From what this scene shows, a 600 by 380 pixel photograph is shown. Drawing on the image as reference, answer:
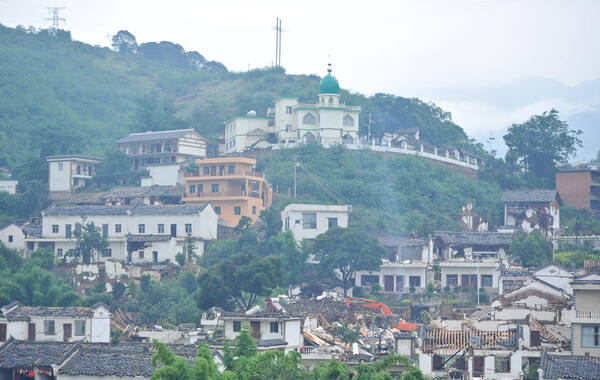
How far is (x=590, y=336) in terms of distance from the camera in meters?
37.3

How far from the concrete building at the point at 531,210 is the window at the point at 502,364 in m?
29.6

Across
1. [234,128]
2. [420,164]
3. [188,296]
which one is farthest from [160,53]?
[188,296]

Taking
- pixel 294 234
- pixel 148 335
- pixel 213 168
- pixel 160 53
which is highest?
pixel 160 53

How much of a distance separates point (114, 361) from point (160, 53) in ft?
317

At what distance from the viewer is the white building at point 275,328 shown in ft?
131

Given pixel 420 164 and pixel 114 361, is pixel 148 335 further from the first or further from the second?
pixel 420 164

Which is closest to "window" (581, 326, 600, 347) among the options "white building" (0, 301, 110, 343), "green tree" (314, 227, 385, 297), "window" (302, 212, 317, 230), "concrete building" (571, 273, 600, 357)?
"concrete building" (571, 273, 600, 357)

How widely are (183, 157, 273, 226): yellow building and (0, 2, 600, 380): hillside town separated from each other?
0.13m

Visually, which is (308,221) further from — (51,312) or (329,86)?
(51,312)

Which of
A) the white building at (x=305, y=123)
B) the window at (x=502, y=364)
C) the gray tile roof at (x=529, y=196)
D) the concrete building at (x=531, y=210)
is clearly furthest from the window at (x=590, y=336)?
the white building at (x=305, y=123)

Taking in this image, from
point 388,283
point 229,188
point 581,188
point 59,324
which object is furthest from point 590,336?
point 581,188

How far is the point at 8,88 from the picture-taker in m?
95.5

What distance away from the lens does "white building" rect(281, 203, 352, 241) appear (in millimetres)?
62469

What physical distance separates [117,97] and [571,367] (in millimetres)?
79570
